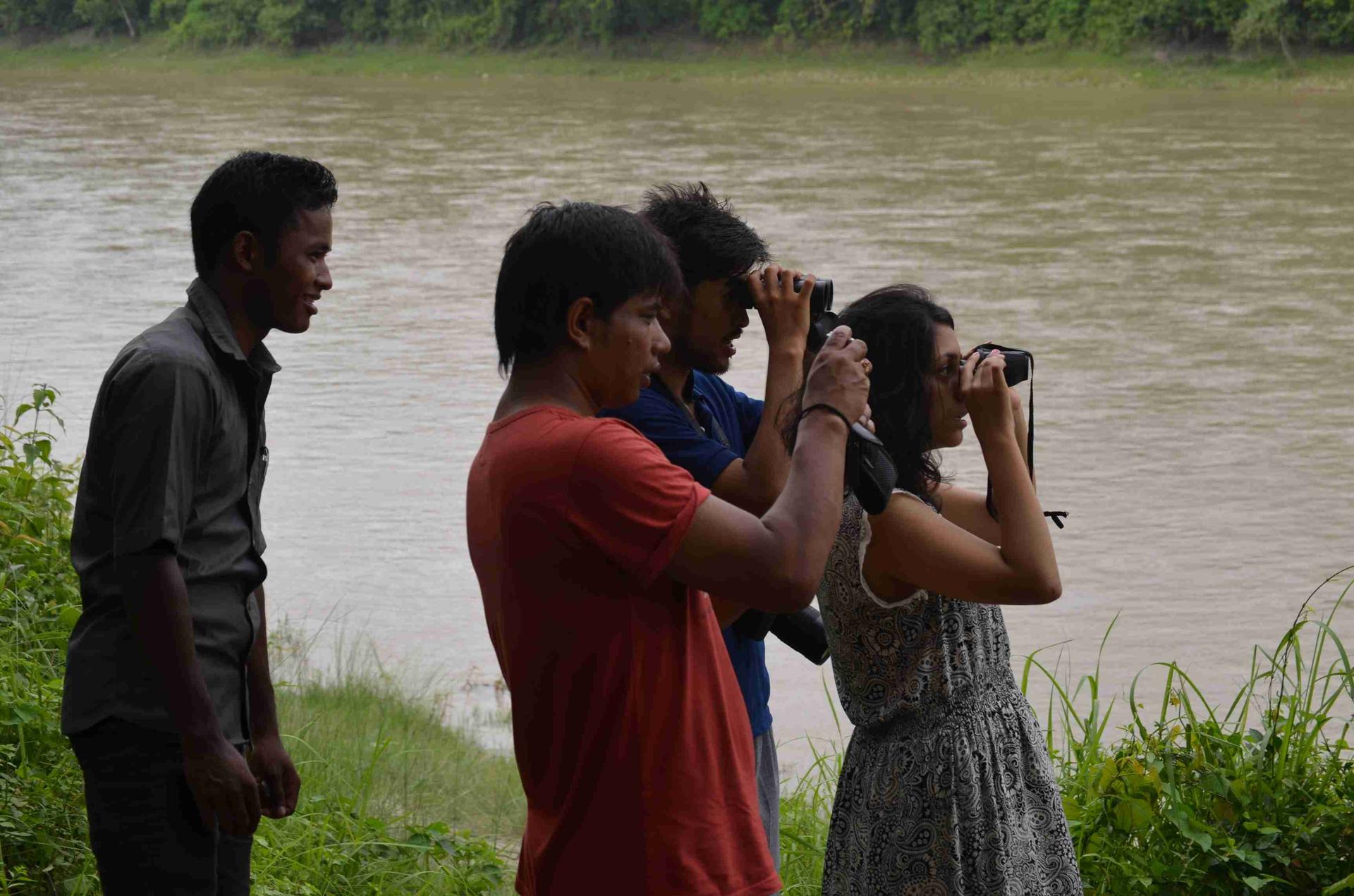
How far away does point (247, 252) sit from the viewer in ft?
7.94

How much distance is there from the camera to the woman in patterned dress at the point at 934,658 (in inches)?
89.5

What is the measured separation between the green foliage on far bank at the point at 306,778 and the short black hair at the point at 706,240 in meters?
1.35

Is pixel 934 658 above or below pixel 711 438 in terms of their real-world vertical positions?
below

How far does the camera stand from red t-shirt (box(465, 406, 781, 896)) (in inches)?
71.4

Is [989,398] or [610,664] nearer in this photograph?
[610,664]

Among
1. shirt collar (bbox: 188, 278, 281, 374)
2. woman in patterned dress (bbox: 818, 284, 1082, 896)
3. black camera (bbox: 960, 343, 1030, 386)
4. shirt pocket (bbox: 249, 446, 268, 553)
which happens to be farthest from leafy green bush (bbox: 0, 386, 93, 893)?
black camera (bbox: 960, 343, 1030, 386)

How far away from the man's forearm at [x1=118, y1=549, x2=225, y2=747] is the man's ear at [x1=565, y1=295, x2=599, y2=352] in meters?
0.64

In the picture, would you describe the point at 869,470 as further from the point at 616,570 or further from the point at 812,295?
the point at 812,295

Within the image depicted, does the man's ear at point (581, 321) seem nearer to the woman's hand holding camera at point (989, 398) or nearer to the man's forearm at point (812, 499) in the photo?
the man's forearm at point (812, 499)

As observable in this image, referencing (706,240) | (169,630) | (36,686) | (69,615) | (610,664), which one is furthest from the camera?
(69,615)

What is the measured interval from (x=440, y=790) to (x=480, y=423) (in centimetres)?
573

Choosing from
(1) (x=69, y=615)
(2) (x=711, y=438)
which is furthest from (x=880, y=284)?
(2) (x=711, y=438)

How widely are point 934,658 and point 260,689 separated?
3.34ft

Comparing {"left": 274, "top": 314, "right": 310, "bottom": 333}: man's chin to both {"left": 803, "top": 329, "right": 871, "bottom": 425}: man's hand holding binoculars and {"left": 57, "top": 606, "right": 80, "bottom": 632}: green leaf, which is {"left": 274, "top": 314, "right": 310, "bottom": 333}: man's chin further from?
{"left": 57, "top": 606, "right": 80, "bottom": 632}: green leaf
